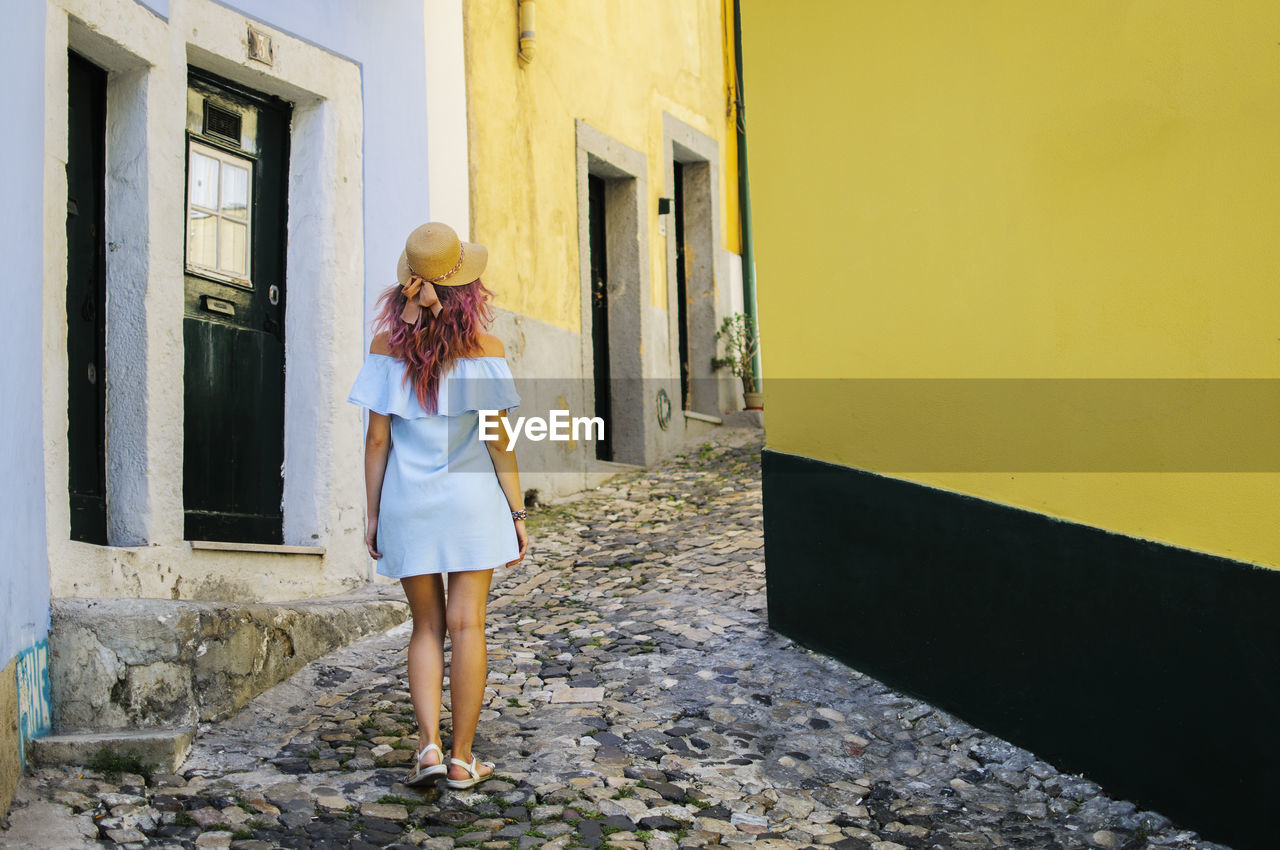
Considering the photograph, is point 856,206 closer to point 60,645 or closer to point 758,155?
point 758,155

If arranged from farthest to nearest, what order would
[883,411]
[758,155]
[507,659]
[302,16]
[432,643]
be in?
[302,16], [758,155], [507,659], [883,411], [432,643]

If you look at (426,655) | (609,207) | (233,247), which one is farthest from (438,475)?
(609,207)

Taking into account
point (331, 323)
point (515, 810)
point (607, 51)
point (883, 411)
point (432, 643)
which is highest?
point (607, 51)

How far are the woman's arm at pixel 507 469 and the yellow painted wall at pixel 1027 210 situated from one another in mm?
1548

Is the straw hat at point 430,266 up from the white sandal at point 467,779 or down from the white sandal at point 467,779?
up

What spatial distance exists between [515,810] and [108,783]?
1.17m

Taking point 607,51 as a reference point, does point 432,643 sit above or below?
below

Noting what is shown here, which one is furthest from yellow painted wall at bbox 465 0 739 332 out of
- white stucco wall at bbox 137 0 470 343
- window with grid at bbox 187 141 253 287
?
window with grid at bbox 187 141 253 287

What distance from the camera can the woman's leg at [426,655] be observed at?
3.65 m

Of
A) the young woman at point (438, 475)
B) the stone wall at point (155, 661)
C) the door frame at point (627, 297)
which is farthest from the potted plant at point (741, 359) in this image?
the young woman at point (438, 475)

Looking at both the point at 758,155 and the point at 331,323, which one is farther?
the point at 331,323

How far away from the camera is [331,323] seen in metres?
6.14

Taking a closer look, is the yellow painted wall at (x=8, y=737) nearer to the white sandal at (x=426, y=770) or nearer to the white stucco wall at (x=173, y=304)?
the white stucco wall at (x=173, y=304)

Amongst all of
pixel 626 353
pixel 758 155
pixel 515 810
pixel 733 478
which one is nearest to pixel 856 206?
pixel 758 155
